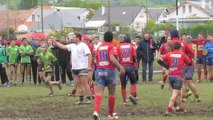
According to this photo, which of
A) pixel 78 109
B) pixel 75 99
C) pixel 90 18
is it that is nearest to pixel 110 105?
pixel 78 109

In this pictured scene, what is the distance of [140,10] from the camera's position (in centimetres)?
11750

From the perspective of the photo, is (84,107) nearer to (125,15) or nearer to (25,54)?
(25,54)

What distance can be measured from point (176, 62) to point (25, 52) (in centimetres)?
1439

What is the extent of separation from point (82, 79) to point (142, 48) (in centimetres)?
980

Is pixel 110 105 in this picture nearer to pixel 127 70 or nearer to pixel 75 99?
pixel 127 70

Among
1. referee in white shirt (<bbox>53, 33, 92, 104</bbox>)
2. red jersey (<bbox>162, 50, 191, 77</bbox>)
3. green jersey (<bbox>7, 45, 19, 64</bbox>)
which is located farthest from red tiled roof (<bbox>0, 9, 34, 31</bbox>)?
red jersey (<bbox>162, 50, 191, 77</bbox>)

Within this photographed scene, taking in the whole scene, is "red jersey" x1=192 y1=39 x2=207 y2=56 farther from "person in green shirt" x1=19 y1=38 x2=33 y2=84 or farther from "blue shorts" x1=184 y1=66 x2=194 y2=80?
"blue shorts" x1=184 y1=66 x2=194 y2=80

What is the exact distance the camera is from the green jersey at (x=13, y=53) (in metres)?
30.1

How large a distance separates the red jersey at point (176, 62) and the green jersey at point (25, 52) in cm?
1418

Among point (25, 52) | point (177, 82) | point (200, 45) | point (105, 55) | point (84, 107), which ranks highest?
point (105, 55)

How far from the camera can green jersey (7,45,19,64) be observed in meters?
30.1

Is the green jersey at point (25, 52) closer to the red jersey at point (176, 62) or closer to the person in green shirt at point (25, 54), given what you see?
the person in green shirt at point (25, 54)

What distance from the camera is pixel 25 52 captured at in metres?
29.7

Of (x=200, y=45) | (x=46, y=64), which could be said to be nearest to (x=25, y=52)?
(x=46, y=64)
